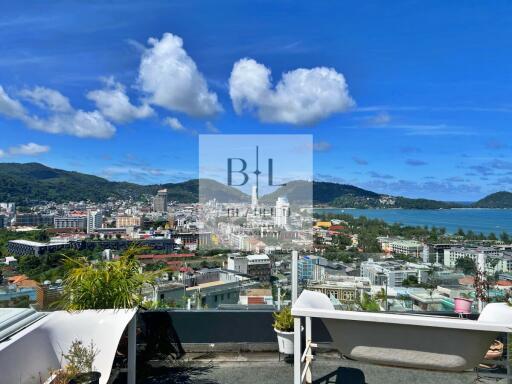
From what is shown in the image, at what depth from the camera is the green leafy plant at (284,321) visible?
10.3ft

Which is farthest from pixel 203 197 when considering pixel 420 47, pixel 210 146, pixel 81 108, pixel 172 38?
pixel 81 108

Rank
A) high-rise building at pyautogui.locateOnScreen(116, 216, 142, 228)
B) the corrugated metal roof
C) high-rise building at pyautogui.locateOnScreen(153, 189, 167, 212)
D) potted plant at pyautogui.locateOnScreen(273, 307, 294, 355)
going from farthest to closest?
high-rise building at pyautogui.locateOnScreen(116, 216, 142, 228) < high-rise building at pyautogui.locateOnScreen(153, 189, 167, 212) < potted plant at pyautogui.locateOnScreen(273, 307, 294, 355) < the corrugated metal roof

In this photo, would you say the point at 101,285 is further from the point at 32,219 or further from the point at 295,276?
the point at 32,219

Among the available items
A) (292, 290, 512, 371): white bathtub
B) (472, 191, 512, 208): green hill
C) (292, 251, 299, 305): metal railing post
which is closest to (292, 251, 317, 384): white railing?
(292, 290, 512, 371): white bathtub

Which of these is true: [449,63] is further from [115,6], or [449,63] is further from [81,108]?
[81,108]

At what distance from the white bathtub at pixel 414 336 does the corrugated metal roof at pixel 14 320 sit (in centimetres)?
165

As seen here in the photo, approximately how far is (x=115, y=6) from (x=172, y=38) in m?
7.85

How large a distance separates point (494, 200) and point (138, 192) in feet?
51.3

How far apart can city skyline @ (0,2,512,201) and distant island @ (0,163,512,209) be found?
0.48 m

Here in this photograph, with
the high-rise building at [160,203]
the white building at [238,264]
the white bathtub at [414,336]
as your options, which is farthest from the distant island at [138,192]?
the white bathtub at [414,336]

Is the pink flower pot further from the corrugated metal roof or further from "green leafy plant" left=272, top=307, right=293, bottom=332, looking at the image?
the corrugated metal roof

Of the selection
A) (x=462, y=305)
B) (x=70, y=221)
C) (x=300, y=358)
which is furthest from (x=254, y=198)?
(x=70, y=221)

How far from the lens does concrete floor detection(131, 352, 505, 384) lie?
9.16 feet

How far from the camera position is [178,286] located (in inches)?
140
